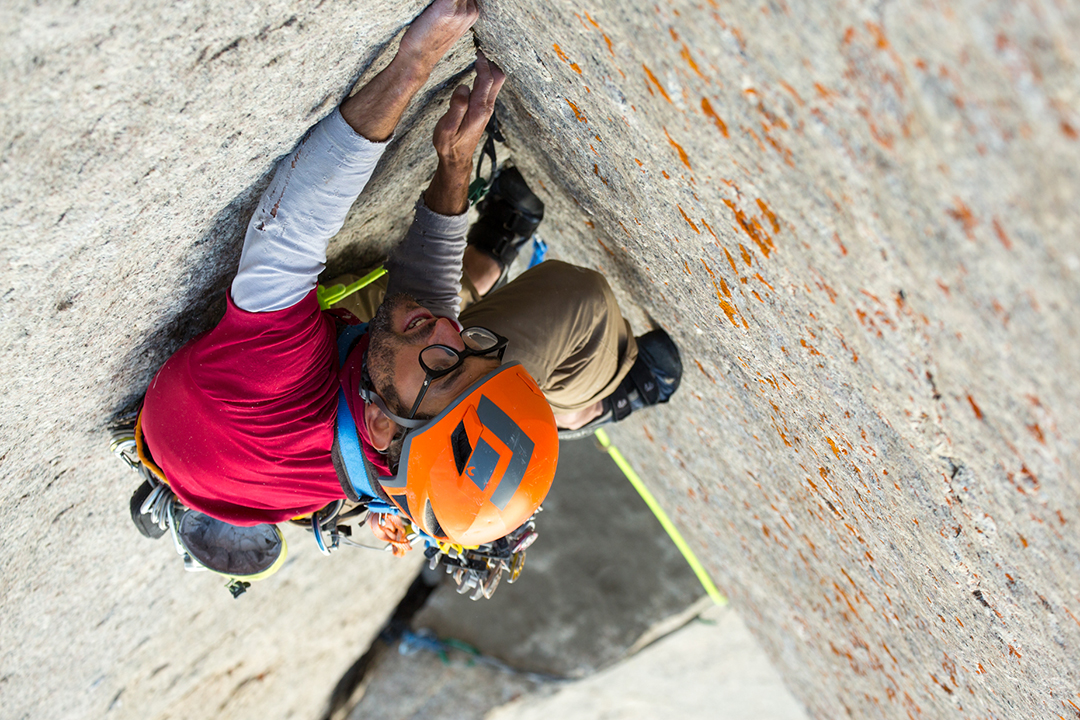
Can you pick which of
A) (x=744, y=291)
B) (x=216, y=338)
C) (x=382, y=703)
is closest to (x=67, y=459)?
(x=216, y=338)

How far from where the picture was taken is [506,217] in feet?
7.67

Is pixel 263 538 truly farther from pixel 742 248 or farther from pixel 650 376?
pixel 742 248

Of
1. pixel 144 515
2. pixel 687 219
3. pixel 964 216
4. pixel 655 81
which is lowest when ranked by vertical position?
pixel 144 515

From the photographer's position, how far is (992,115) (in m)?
0.73

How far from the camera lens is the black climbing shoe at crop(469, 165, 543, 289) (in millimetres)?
2291

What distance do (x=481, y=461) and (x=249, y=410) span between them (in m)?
0.59

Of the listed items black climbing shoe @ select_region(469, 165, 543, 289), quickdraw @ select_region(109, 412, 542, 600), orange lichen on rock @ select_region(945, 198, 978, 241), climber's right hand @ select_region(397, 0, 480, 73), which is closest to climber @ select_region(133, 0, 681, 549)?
climber's right hand @ select_region(397, 0, 480, 73)

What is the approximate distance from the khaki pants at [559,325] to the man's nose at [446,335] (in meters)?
0.24

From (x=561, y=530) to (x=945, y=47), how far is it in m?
4.33

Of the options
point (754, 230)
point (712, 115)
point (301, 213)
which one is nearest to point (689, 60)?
point (712, 115)

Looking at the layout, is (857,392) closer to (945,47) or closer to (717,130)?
(717,130)

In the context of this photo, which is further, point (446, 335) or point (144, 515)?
point (144, 515)

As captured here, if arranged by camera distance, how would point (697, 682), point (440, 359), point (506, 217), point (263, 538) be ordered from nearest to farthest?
point (440, 359) → point (263, 538) → point (506, 217) → point (697, 682)

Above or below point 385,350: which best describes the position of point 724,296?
above
